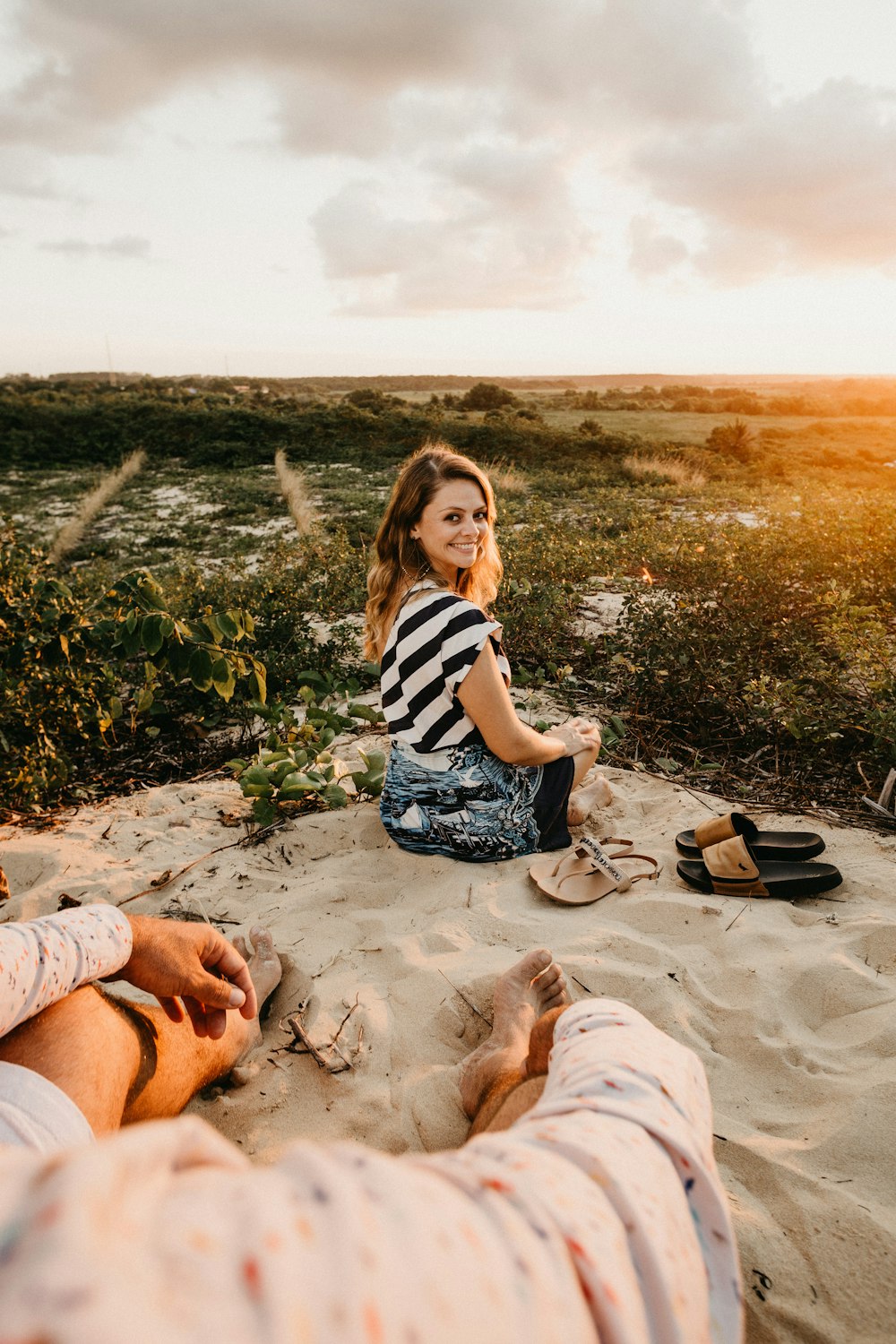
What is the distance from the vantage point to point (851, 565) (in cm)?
463

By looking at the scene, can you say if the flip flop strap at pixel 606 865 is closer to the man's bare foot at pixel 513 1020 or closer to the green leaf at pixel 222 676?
the man's bare foot at pixel 513 1020

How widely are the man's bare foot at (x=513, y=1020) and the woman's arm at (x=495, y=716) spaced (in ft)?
2.67

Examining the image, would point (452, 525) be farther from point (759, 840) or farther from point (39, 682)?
point (39, 682)

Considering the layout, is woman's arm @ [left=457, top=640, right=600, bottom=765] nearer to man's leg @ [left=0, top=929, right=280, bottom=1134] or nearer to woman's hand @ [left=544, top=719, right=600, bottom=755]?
woman's hand @ [left=544, top=719, right=600, bottom=755]

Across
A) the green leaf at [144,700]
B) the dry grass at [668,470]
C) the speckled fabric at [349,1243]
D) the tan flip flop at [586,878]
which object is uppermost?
the dry grass at [668,470]

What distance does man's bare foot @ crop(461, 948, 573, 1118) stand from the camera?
166 cm

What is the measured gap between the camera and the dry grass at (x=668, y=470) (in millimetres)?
14016

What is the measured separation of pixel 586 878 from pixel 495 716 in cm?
65

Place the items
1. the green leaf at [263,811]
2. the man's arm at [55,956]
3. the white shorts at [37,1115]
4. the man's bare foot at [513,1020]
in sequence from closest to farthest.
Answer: the white shorts at [37,1115]
the man's arm at [55,956]
the man's bare foot at [513,1020]
the green leaf at [263,811]

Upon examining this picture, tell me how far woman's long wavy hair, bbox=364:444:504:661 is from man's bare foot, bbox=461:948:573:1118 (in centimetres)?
148

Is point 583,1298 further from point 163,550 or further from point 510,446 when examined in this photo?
point 510,446

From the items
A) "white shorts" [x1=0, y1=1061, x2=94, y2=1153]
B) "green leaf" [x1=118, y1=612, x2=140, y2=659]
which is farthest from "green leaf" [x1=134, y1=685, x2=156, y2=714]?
"white shorts" [x1=0, y1=1061, x2=94, y2=1153]

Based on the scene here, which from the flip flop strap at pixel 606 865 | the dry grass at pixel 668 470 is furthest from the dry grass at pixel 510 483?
the flip flop strap at pixel 606 865

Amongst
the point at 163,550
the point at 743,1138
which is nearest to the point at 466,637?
the point at 743,1138
